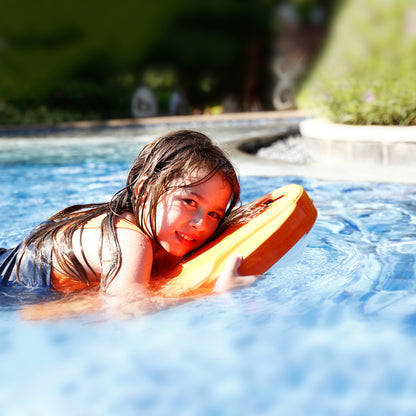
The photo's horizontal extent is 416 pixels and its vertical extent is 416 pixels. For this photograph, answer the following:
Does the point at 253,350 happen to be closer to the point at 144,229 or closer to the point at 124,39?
the point at 144,229

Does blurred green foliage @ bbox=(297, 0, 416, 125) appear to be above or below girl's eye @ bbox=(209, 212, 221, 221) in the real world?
above

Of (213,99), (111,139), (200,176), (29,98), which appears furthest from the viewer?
(213,99)

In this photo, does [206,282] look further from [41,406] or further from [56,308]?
[41,406]

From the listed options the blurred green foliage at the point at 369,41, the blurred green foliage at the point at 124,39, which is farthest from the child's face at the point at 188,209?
the blurred green foliage at the point at 124,39

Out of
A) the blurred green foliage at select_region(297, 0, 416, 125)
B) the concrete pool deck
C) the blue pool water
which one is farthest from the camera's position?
the blurred green foliage at select_region(297, 0, 416, 125)

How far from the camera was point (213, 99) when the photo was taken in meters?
22.8

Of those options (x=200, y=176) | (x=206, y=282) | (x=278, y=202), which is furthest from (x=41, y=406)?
(x=278, y=202)

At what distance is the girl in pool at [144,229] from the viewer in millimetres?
2242

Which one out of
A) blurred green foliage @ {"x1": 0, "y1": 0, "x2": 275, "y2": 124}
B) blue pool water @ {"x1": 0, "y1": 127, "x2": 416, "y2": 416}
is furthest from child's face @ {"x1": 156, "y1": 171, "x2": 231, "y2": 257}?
blurred green foliage @ {"x1": 0, "y1": 0, "x2": 275, "y2": 124}

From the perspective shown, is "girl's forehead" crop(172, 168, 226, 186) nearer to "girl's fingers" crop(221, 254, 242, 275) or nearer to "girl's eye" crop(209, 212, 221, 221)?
"girl's eye" crop(209, 212, 221, 221)

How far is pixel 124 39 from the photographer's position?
69.5 ft

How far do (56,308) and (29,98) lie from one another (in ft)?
52.8

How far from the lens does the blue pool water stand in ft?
5.66

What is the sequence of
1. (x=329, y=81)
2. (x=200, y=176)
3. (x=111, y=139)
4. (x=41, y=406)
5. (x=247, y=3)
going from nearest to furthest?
(x=41, y=406) < (x=200, y=176) < (x=329, y=81) < (x=111, y=139) < (x=247, y=3)
